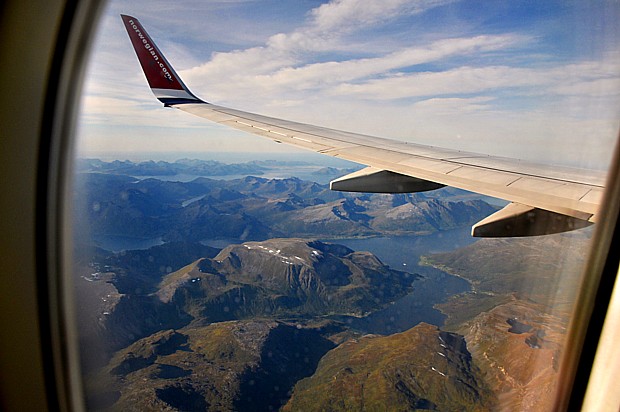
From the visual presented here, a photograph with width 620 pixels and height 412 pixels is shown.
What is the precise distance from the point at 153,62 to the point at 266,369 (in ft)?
50.8

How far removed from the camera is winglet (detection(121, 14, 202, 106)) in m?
3.05

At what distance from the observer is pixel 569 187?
169cm

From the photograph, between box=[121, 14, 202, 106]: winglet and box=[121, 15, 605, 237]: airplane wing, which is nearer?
box=[121, 15, 605, 237]: airplane wing

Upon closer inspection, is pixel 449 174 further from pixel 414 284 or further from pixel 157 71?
pixel 414 284

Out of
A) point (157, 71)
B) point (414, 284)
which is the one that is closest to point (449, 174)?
point (157, 71)

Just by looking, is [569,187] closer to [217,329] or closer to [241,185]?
[217,329]

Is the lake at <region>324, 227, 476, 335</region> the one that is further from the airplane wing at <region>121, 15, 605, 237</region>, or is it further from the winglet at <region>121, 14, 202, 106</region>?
the winglet at <region>121, 14, 202, 106</region>

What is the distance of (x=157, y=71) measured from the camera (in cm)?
382

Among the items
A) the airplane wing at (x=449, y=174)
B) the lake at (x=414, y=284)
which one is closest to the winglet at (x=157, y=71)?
the airplane wing at (x=449, y=174)

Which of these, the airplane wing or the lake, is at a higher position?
the airplane wing

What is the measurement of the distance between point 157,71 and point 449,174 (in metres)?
3.41

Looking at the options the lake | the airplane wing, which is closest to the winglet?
Result: the airplane wing

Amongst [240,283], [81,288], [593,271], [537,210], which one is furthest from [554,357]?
[240,283]

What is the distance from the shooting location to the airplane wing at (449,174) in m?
1.44
